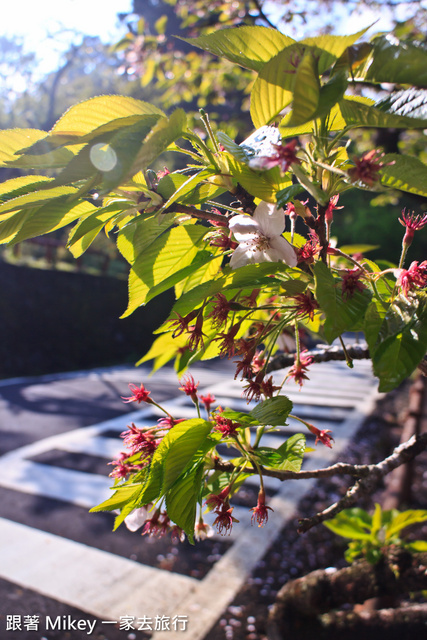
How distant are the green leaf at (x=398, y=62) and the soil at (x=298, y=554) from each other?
5.95ft

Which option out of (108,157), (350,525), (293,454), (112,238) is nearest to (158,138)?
(108,157)

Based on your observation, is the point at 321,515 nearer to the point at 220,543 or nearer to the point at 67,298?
the point at 220,543

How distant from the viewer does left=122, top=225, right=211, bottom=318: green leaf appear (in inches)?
22.5

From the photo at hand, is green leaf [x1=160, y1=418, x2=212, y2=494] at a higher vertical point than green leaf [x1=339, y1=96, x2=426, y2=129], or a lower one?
lower

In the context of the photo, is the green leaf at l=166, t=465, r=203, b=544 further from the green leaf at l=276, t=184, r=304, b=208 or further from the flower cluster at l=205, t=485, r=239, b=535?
the green leaf at l=276, t=184, r=304, b=208

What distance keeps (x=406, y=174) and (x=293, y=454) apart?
432 mm

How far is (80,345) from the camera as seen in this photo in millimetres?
10156

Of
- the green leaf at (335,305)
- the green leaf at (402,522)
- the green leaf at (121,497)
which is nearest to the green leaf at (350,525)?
the green leaf at (402,522)

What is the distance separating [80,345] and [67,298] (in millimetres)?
1154

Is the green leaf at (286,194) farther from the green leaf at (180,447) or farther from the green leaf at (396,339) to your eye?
the green leaf at (180,447)

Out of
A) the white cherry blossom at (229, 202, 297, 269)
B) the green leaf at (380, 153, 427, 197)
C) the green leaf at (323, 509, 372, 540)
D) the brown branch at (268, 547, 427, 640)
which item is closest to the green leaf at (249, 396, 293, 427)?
the white cherry blossom at (229, 202, 297, 269)

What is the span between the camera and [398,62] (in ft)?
1.24

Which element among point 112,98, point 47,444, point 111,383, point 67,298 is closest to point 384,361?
point 112,98

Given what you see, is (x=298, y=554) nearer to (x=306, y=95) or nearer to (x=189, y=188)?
(x=189, y=188)
